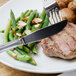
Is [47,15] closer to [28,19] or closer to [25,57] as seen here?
[28,19]

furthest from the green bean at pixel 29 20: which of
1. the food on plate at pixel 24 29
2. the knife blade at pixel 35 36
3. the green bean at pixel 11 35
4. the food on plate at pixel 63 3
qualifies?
the knife blade at pixel 35 36

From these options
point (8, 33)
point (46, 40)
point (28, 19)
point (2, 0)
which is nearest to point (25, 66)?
point (46, 40)

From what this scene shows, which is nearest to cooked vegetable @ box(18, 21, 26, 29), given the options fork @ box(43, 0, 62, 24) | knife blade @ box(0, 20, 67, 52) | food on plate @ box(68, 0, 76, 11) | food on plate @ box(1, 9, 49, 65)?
food on plate @ box(1, 9, 49, 65)

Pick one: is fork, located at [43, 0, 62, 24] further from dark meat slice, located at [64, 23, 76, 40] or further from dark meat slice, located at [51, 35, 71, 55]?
dark meat slice, located at [51, 35, 71, 55]

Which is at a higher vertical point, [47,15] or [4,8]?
[4,8]

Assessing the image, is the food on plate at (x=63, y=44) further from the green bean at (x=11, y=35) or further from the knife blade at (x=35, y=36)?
the green bean at (x=11, y=35)

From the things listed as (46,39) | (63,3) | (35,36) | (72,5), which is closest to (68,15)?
(72,5)

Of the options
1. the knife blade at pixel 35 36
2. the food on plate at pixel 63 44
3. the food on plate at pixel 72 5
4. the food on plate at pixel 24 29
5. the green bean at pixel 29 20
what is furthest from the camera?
the green bean at pixel 29 20
